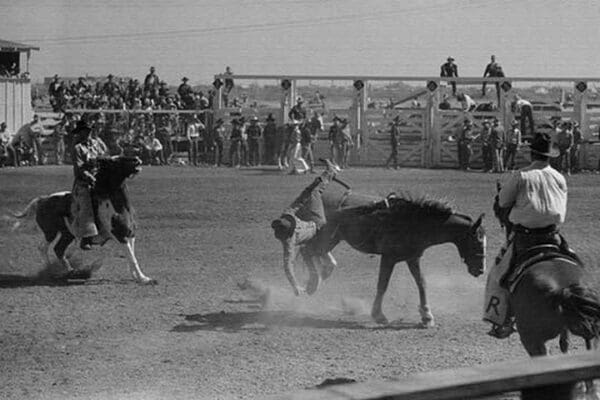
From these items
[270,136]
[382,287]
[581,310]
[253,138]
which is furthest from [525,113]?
[581,310]

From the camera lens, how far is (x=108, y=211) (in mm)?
12773

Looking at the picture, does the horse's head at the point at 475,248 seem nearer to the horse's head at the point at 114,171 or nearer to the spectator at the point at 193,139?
the horse's head at the point at 114,171

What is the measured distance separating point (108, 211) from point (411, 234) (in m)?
3.82

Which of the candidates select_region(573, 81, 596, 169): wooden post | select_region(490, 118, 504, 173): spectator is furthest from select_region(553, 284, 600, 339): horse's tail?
select_region(573, 81, 596, 169): wooden post

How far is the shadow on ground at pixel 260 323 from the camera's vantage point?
10.2 meters

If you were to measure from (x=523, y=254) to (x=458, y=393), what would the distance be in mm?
4688

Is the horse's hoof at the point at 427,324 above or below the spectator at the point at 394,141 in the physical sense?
below

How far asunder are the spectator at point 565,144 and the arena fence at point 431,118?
1.14m

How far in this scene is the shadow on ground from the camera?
10195mm

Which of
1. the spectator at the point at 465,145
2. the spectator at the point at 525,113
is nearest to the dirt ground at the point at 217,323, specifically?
the spectator at the point at 465,145

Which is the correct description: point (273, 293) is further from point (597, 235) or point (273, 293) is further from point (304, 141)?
point (304, 141)

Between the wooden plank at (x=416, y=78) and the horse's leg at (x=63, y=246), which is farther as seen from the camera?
the wooden plank at (x=416, y=78)

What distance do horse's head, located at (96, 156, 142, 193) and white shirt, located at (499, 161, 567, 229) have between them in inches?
217

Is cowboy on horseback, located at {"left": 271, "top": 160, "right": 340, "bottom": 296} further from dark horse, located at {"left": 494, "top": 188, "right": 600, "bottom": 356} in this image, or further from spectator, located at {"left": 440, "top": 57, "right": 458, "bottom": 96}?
spectator, located at {"left": 440, "top": 57, "right": 458, "bottom": 96}
